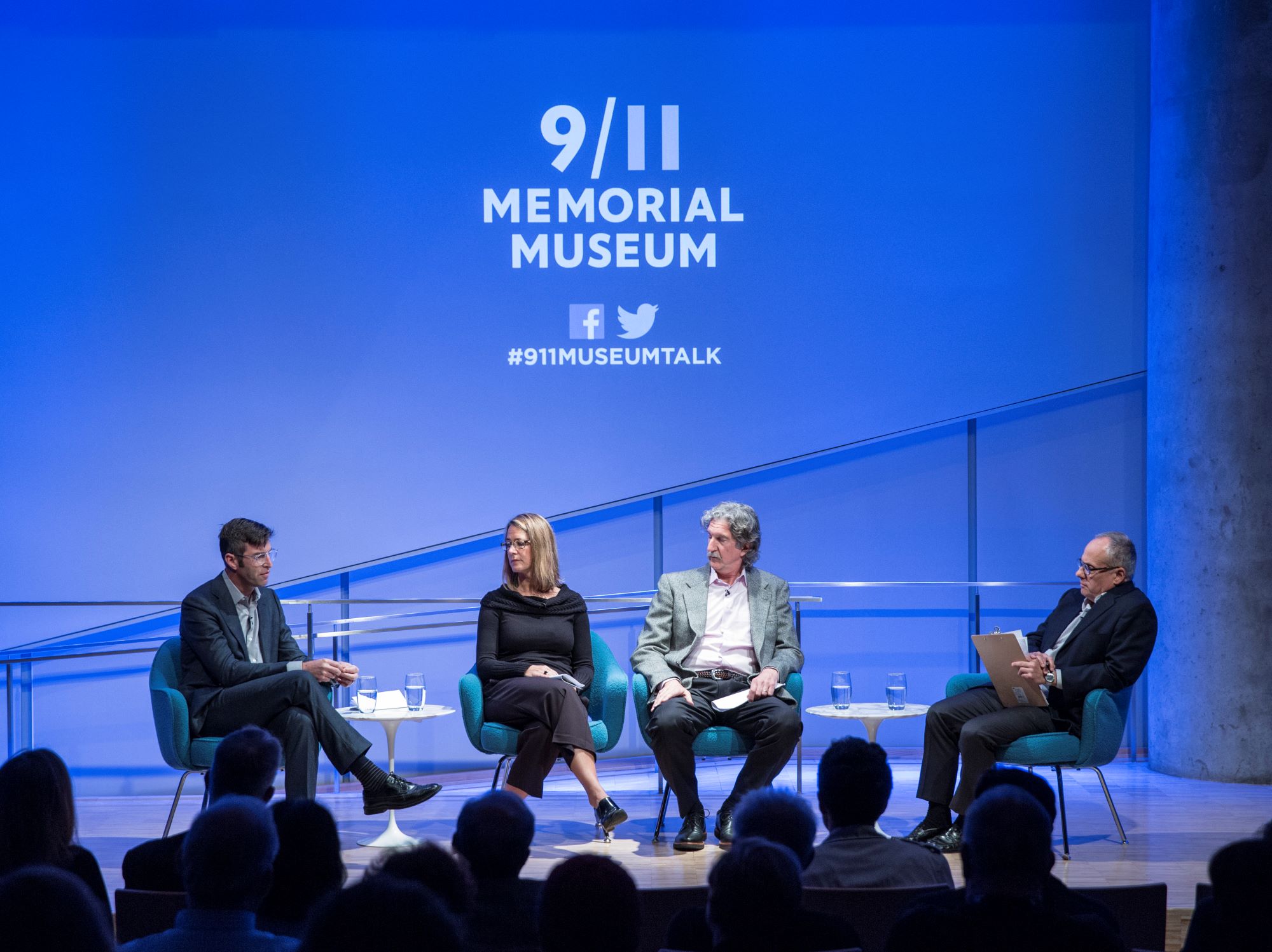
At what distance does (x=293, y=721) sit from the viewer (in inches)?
185

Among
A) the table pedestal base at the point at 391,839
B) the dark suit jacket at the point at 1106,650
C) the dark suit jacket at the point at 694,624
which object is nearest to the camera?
the dark suit jacket at the point at 1106,650

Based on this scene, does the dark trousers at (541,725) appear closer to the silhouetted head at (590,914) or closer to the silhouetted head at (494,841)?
the silhouetted head at (494,841)

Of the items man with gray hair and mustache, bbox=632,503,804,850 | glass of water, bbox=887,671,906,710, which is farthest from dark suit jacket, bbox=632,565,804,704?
glass of water, bbox=887,671,906,710

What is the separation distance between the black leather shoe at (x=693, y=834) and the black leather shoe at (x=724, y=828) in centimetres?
5

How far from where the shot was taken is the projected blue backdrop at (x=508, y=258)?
631 centimetres

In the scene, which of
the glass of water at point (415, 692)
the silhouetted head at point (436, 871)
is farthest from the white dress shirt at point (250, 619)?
the silhouetted head at point (436, 871)

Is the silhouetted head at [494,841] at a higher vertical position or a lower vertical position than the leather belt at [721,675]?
higher

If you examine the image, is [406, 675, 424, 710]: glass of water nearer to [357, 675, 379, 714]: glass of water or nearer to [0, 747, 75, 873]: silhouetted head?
[357, 675, 379, 714]: glass of water

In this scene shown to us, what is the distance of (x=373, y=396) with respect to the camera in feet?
21.2

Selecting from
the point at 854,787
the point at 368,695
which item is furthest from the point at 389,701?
the point at 854,787

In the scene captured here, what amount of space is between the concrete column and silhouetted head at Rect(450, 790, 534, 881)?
478cm

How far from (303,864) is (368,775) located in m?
2.49

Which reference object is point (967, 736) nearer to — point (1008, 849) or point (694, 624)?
point (694, 624)

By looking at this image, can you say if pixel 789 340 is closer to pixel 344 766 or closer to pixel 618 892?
pixel 344 766
